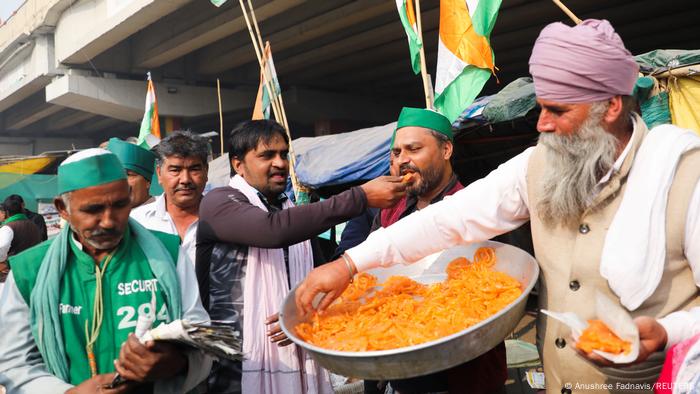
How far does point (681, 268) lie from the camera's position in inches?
67.6

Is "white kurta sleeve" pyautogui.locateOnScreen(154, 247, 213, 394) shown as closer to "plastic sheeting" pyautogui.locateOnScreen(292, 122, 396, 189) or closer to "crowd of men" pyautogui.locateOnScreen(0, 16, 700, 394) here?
"crowd of men" pyautogui.locateOnScreen(0, 16, 700, 394)

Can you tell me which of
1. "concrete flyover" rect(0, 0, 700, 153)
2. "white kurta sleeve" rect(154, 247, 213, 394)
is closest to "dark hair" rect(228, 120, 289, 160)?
"white kurta sleeve" rect(154, 247, 213, 394)

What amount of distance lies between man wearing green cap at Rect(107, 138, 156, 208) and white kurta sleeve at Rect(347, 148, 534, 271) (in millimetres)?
2287

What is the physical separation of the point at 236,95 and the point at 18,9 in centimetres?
615

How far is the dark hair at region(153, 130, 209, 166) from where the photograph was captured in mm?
3512

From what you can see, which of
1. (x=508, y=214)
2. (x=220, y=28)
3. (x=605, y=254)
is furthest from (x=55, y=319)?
(x=220, y=28)

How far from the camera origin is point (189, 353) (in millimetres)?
1933

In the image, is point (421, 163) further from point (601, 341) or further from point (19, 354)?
point (19, 354)

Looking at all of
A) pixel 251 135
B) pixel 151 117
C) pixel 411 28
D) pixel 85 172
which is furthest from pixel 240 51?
pixel 85 172

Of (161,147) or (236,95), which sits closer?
(161,147)

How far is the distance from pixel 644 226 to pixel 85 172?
1.77 m

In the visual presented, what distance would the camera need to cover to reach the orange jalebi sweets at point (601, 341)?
1451 millimetres

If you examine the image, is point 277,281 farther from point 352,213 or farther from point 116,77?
point 116,77

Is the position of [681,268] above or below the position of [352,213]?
below
